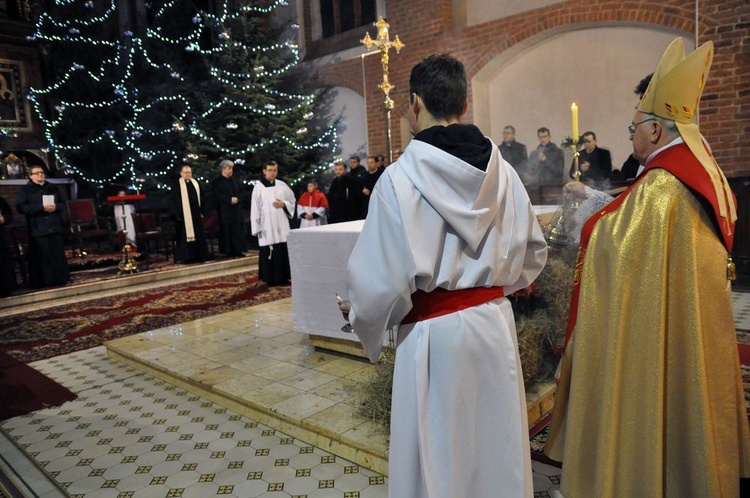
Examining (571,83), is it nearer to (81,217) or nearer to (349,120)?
(349,120)

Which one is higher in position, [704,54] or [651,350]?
[704,54]

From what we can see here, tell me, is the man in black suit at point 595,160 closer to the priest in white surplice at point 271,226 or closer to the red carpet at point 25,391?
the priest in white surplice at point 271,226

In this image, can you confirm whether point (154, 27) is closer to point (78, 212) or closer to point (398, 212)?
point (78, 212)

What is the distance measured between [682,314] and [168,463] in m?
2.63

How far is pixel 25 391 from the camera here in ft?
14.1

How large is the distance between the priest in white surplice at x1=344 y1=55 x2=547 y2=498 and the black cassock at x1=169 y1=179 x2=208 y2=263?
902 cm

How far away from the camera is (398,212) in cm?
154

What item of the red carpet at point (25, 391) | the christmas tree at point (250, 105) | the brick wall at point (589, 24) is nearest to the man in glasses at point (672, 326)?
the red carpet at point (25, 391)

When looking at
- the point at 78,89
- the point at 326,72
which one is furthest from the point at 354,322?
the point at 78,89

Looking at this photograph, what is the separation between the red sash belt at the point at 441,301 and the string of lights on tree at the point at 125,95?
10.3m

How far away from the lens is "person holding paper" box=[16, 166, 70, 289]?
805cm

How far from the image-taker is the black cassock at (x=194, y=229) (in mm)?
10031

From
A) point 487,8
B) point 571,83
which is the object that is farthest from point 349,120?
point 571,83

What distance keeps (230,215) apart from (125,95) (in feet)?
16.9
